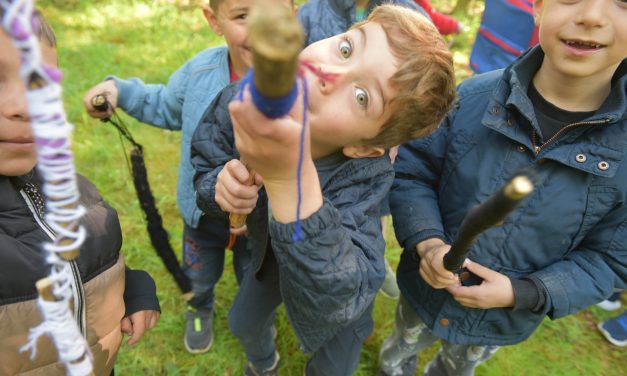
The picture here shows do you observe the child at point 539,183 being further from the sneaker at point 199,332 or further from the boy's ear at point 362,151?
the sneaker at point 199,332

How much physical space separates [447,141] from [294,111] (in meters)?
1.03

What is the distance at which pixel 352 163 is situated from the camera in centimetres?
132

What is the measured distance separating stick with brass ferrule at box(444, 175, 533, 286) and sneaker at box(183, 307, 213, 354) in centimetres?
158

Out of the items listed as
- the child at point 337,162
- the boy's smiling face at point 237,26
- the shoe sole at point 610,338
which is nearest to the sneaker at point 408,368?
the child at point 337,162

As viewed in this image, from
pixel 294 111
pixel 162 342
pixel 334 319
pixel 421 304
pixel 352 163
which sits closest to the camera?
pixel 294 111

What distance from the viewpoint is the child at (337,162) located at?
37.3 inches

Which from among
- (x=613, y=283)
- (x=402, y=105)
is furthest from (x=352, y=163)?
(x=613, y=283)

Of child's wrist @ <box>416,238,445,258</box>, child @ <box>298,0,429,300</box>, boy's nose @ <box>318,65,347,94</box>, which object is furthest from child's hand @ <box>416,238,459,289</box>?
boy's nose @ <box>318,65,347,94</box>

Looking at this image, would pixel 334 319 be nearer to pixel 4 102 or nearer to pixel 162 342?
pixel 4 102

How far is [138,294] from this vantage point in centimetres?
144

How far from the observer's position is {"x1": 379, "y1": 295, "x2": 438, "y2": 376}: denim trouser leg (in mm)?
2035

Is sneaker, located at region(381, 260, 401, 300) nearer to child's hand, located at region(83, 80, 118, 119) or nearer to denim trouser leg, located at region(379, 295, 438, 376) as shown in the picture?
denim trouser leg, located at region(379, 295, 438, 376)

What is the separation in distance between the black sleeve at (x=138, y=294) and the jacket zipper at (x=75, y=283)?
27 centimetres

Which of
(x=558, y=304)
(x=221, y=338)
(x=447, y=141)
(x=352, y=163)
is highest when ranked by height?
(x=352, y=163)
